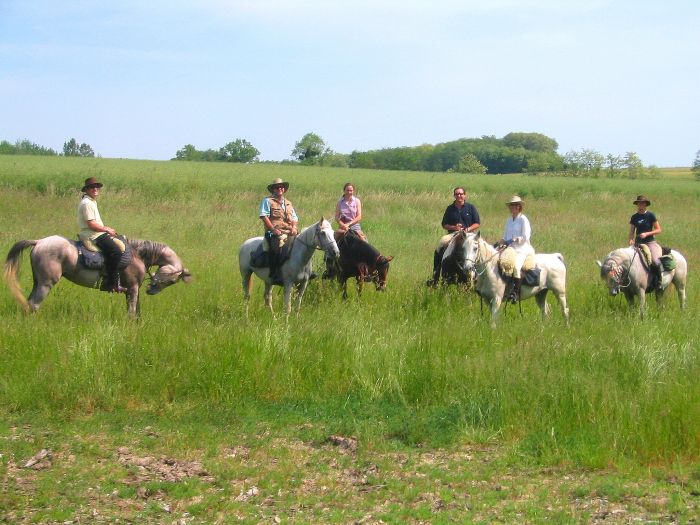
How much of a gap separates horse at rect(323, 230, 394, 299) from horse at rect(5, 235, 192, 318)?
8.99 ft

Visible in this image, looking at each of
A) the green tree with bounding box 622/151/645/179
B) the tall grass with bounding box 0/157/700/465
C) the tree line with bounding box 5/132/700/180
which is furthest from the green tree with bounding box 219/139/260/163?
the tall grass with bounding box 0/157/700/465

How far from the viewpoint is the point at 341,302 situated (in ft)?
43.3

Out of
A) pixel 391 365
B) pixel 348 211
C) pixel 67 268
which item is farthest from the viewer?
pixel 348 211

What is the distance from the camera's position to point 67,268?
12227 mm

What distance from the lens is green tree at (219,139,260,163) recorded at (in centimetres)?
9725

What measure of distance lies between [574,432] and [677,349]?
287 cm

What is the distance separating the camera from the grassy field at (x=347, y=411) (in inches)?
246

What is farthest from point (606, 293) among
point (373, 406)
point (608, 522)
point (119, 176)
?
point (119, 176)

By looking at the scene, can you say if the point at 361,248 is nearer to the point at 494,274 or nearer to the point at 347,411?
the point at 494,274

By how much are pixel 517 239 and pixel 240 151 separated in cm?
8720

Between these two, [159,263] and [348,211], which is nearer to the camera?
[159,263]

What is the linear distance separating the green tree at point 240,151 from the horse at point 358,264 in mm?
84224

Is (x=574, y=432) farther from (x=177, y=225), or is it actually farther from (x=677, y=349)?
(x=177, y=225)

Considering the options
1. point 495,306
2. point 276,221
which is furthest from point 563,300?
point 276,221
